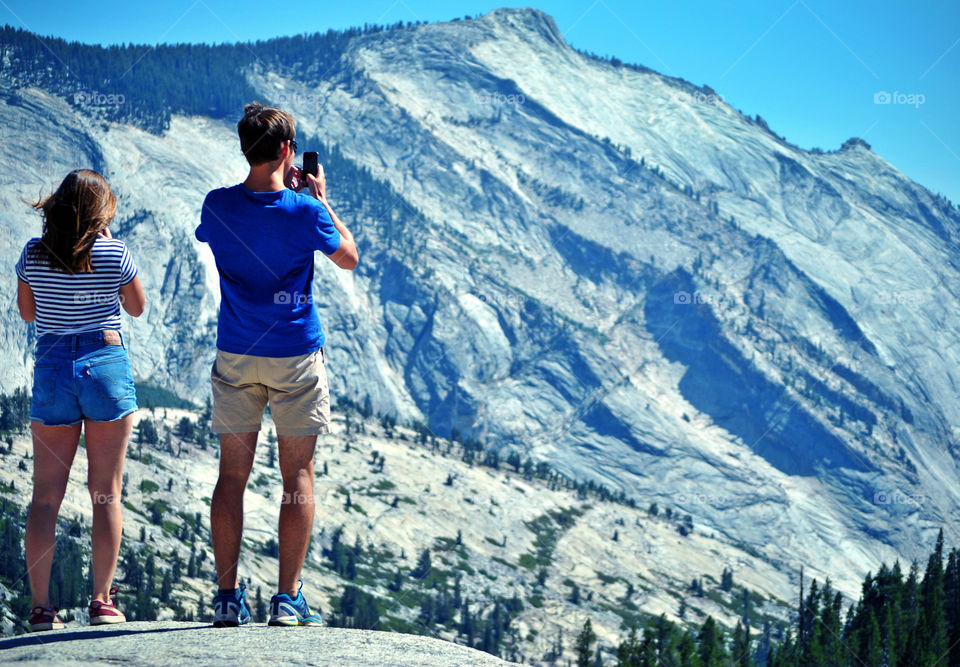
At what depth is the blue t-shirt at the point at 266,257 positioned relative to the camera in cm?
1327

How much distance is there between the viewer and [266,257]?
1333 cm

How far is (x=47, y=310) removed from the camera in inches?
540

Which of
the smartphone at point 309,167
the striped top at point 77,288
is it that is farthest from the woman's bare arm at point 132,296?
the smartphone at point 309,167

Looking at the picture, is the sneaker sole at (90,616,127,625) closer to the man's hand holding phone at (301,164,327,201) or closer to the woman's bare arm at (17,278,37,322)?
the woman's bare arm at (17,278,37,322)

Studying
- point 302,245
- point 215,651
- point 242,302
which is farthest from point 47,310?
point 215,651

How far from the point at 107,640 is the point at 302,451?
3275 mm

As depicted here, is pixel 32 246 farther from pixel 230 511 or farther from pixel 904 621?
pixel 904 621

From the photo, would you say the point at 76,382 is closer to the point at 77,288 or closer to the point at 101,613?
the point at 77,288

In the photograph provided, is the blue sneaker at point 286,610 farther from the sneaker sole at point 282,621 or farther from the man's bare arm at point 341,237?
the man's bare arm at point 341,237

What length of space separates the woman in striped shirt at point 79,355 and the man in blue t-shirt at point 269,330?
1.31 metres

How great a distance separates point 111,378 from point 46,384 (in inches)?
32.3

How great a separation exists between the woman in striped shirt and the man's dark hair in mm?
2051

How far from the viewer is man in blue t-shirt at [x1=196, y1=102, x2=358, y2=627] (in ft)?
43.5

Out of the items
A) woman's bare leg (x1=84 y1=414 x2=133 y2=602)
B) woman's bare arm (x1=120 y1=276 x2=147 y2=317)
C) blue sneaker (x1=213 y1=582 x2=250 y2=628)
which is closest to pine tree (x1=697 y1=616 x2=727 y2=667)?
blue sneaker (x1=213 y1=582 x2=250 y2=628)
